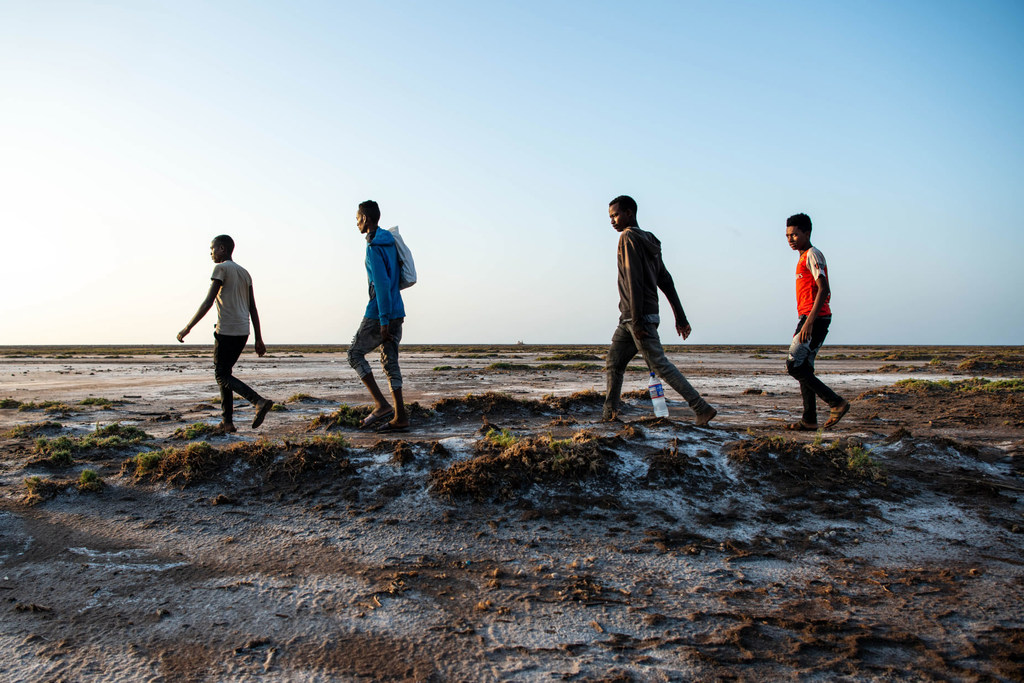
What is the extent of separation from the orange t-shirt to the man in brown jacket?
4.13 feet

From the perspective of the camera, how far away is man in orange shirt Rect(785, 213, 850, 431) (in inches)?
228

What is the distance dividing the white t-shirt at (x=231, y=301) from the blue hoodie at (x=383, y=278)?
1445 millimetres

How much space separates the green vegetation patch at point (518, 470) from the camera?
4.03 metres

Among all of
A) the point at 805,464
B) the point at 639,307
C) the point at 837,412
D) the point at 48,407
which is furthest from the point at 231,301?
the point at 837,412

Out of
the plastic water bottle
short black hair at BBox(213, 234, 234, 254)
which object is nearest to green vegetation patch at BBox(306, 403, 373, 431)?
short black hair at BBox(213, 234, 234, 254)

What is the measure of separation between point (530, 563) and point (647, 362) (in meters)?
2.47

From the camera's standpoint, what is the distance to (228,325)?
635 centimetres

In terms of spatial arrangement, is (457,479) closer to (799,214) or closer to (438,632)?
(438,632)

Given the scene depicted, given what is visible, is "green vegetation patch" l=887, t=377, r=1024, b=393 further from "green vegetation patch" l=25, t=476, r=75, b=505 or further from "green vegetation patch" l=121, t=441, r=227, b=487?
"green vegetation patch" l=25, t=476, r=75, b=505

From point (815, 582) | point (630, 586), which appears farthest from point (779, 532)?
point (630, 586)

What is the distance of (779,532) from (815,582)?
566 millimetres

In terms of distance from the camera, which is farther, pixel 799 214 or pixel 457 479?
pixel 799 214

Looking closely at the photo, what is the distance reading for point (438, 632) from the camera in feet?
8.69

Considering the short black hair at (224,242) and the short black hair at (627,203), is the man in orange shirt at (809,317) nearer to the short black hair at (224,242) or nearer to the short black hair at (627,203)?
the short black hair at (627,203)
